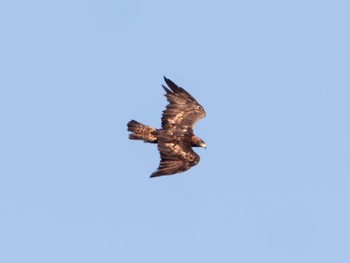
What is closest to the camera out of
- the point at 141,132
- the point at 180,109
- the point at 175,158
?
the point at 175,158

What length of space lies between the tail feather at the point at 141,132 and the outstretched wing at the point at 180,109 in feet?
3.46

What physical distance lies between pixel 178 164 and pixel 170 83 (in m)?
5.35

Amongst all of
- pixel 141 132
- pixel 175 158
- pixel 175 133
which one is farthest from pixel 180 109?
pixel 175 158

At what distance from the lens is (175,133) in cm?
3841

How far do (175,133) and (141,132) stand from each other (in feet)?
4.43

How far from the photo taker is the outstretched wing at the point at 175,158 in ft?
116

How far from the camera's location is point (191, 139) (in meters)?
38.7

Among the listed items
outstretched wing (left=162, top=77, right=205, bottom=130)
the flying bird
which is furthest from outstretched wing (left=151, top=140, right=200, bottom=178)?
outstretched wing (left=162, top=77, right=205, bottom=130)

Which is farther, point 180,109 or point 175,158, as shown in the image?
point 180,109

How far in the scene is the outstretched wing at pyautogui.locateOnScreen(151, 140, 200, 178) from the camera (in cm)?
3522

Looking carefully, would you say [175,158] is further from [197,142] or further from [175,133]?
[197,142]

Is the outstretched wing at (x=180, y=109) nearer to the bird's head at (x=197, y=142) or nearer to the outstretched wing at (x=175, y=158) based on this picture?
the bird's head at (x=197, y=142)

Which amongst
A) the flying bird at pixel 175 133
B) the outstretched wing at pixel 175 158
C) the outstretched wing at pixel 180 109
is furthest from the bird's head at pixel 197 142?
the outstretched wing at pixel 175 158

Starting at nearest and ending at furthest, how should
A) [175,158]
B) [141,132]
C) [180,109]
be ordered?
[175,158] → [141,132] → [180,109]
